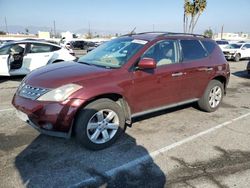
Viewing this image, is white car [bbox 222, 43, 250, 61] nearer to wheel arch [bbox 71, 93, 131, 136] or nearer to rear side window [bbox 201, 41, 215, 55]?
rear side window [bbox 201, 41, 215, 55]

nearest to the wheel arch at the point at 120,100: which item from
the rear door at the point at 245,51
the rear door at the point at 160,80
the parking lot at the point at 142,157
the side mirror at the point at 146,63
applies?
the rear door at the point at 160,80

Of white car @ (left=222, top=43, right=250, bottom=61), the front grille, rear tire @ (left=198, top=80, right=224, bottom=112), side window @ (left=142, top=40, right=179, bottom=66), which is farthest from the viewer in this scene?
white car @ (left=222, top=43, right=250, bottom=61)

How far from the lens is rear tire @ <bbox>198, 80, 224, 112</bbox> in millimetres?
5906

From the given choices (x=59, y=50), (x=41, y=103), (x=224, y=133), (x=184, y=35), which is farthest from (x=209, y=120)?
(x=59, y=50)

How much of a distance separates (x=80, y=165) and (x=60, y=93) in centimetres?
103

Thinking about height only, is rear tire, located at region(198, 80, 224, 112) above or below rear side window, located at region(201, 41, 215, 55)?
below

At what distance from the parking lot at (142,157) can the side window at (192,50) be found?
134cm

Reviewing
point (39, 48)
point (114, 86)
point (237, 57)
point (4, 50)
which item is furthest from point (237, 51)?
point (114, 86)

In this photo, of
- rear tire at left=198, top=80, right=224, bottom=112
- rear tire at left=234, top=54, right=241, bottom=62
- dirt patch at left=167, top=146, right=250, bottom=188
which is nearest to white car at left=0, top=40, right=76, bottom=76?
rear tire at left=198, top=80, right=224, bottom=112

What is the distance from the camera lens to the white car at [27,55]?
946cm

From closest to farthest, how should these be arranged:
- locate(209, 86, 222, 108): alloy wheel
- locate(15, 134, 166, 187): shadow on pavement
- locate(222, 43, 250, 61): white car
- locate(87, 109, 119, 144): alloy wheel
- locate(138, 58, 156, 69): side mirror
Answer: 1. locate(15, 134, 166, 187): shadow on pavement
2. locate(87, 109, 119, 144): alloy wheel
3. locate(138, 58, 156, 69): side mirror
4. locate(209, 86, 222, 108): alloy wheel
5. locate(222, 43, 250, 61): white car

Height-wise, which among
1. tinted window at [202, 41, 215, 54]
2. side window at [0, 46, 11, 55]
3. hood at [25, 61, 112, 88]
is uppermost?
tinted window at [202, 41, 215, 54]

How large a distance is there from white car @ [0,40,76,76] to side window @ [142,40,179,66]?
6232mm

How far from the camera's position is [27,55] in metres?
9.80
